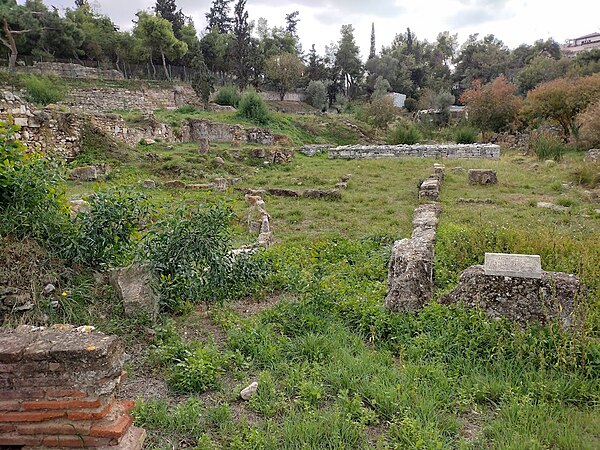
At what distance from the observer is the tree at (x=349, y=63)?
155 feet

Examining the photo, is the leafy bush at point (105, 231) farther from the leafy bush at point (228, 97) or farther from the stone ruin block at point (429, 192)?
the leafy bush at point (228, 97)

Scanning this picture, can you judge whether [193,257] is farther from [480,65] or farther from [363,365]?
[480,65]

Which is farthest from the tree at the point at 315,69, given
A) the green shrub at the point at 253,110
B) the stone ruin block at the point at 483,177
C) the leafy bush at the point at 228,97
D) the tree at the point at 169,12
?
the stone ruin block at the point at 483,177

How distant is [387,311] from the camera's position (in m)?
4.54

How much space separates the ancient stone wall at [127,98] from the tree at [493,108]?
19.2 m

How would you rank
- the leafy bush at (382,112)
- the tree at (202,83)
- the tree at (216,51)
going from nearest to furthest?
the leafy bush at (382,112) < the tree at (202,83) < the tree at (216,51)

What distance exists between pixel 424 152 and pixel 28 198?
18.4 m

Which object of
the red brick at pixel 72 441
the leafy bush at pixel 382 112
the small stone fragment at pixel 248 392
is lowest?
the small stone fragment at pixel 248 392

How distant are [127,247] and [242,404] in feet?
8.09

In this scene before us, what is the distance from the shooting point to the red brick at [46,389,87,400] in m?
2.56

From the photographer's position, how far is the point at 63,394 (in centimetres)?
256

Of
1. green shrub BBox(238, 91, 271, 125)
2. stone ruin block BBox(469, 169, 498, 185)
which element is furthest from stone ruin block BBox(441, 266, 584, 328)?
green shrub BBox(238, 91, 271, 125)

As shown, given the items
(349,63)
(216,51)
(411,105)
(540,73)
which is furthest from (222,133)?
(540,73)

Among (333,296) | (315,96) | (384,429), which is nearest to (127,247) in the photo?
(333,296)
